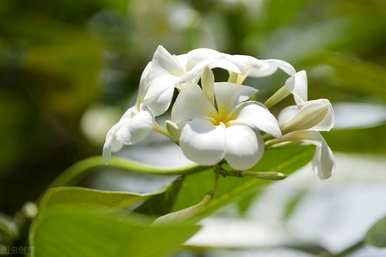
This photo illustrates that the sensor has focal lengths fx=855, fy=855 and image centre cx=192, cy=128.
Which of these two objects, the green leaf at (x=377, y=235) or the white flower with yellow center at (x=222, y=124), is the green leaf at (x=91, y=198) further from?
the green leaf at (x=377, y=235)

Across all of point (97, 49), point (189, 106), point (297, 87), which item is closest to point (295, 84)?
Answer: point (297, 87)

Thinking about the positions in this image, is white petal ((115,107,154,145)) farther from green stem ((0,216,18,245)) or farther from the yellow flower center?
green stem ((0,216,18,245))

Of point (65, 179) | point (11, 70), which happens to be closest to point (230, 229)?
point (65, 179)

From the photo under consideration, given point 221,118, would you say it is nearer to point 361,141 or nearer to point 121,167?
point 121,167

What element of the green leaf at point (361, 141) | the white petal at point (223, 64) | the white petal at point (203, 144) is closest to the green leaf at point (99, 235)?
the white petal at point (203, 144)

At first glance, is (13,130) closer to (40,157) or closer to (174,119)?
(40,157)

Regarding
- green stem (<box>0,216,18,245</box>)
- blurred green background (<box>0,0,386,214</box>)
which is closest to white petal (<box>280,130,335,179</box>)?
green stem (<box>0,216,18,245</box>)

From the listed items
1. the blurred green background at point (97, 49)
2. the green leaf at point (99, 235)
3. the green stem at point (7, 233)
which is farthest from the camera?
the blurred green background at point (97, 49)
